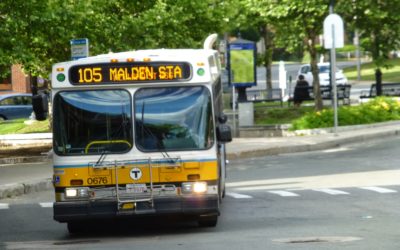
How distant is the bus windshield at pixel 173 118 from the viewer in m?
13.8

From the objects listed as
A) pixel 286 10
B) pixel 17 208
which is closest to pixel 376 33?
pixel 286 10

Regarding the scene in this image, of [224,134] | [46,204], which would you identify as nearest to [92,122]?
[224,134]

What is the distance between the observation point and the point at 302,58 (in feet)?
316

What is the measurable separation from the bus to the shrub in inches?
735

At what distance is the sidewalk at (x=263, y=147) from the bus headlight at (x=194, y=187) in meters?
7.09

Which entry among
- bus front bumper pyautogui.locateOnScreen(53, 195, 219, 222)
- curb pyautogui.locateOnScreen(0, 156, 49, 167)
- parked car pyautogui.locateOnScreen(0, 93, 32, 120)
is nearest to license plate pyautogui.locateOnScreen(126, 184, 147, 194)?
bus front bumper pyautogui.locateOnScreen(53, 195, 219, 222)

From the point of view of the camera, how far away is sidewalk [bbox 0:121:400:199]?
2105 centimetres

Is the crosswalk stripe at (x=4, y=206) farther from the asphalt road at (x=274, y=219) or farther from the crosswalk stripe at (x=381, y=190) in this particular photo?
the crosswalk stripe at (x=381, y=190)

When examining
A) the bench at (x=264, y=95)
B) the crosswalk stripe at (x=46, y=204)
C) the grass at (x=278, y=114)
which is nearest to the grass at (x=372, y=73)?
the bench at (x=264, y=95)

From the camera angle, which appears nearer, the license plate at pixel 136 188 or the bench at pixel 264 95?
the license plate at pixel 136 188

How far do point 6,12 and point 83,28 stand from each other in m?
2.55

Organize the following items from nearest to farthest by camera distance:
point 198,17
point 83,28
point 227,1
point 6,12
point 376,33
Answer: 1. point 6,12
2. point 83,28
3. point 198,17
4. point 227,1
5. point 376,33

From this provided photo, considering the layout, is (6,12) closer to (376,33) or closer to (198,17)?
(198,17)

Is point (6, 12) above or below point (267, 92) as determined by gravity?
above
